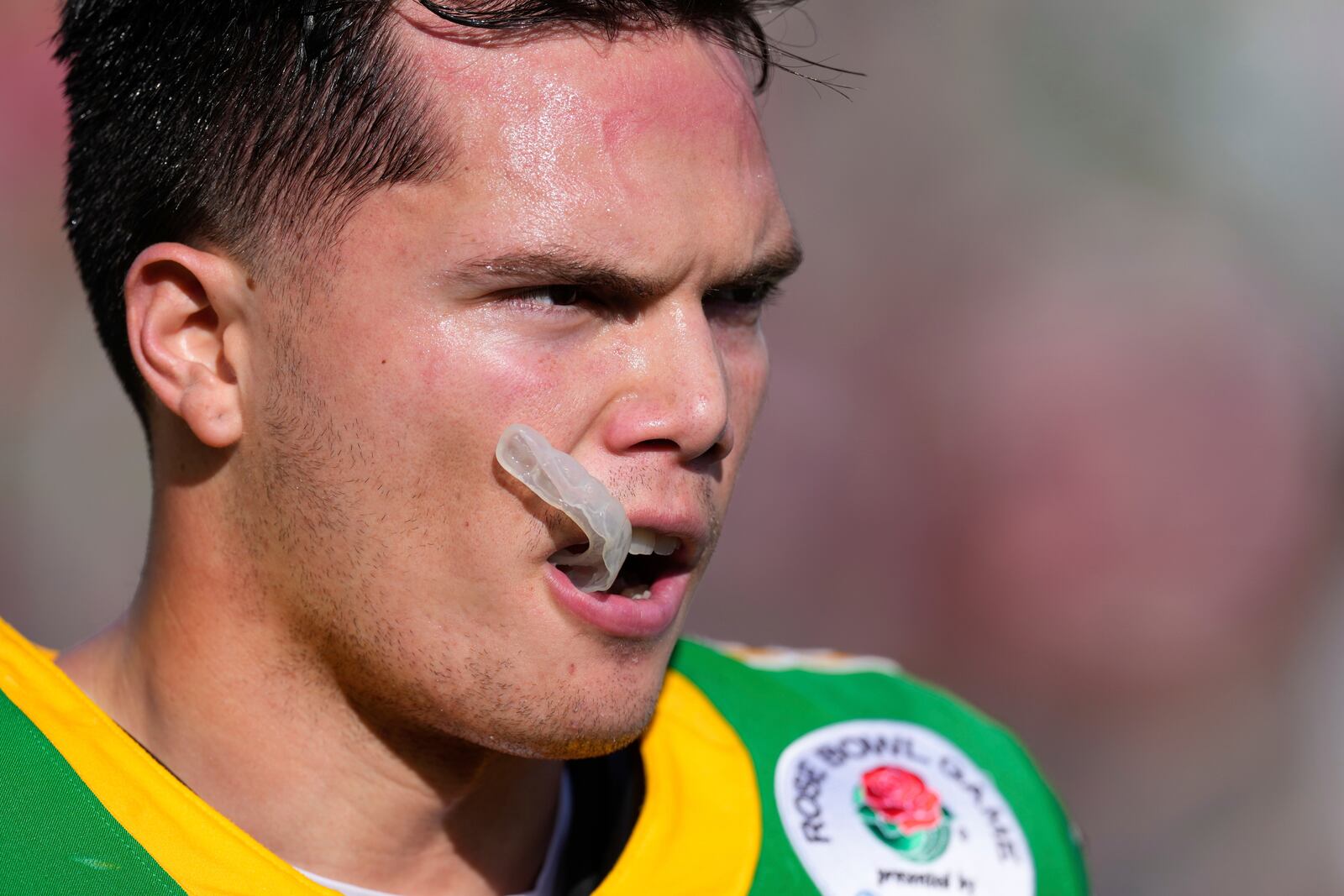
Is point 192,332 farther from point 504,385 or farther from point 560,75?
point 560,75

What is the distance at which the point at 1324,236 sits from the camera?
655cm

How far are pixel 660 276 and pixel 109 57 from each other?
0.97m

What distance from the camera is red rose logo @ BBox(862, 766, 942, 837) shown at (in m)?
2.43

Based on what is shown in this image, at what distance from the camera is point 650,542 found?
1.99 m

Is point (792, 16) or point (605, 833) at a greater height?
point (792, 16)

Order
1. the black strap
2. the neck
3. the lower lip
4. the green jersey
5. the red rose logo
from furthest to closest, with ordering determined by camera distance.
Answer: the red rose logo → the black strap → the neck → the lower lip → the green jersey

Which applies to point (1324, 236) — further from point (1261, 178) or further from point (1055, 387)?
point (1055, 387)

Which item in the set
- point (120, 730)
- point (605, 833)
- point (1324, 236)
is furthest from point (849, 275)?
point (120, 730)

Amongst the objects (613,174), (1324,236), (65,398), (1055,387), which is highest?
(613,174)

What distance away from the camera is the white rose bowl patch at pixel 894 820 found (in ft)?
7.70

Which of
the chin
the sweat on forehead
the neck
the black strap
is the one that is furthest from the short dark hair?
the black strap

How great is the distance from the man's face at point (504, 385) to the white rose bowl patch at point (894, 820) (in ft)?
1.80

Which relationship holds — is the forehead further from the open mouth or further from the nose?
the open mouth

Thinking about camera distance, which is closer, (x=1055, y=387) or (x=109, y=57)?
(x=109, y=57)
